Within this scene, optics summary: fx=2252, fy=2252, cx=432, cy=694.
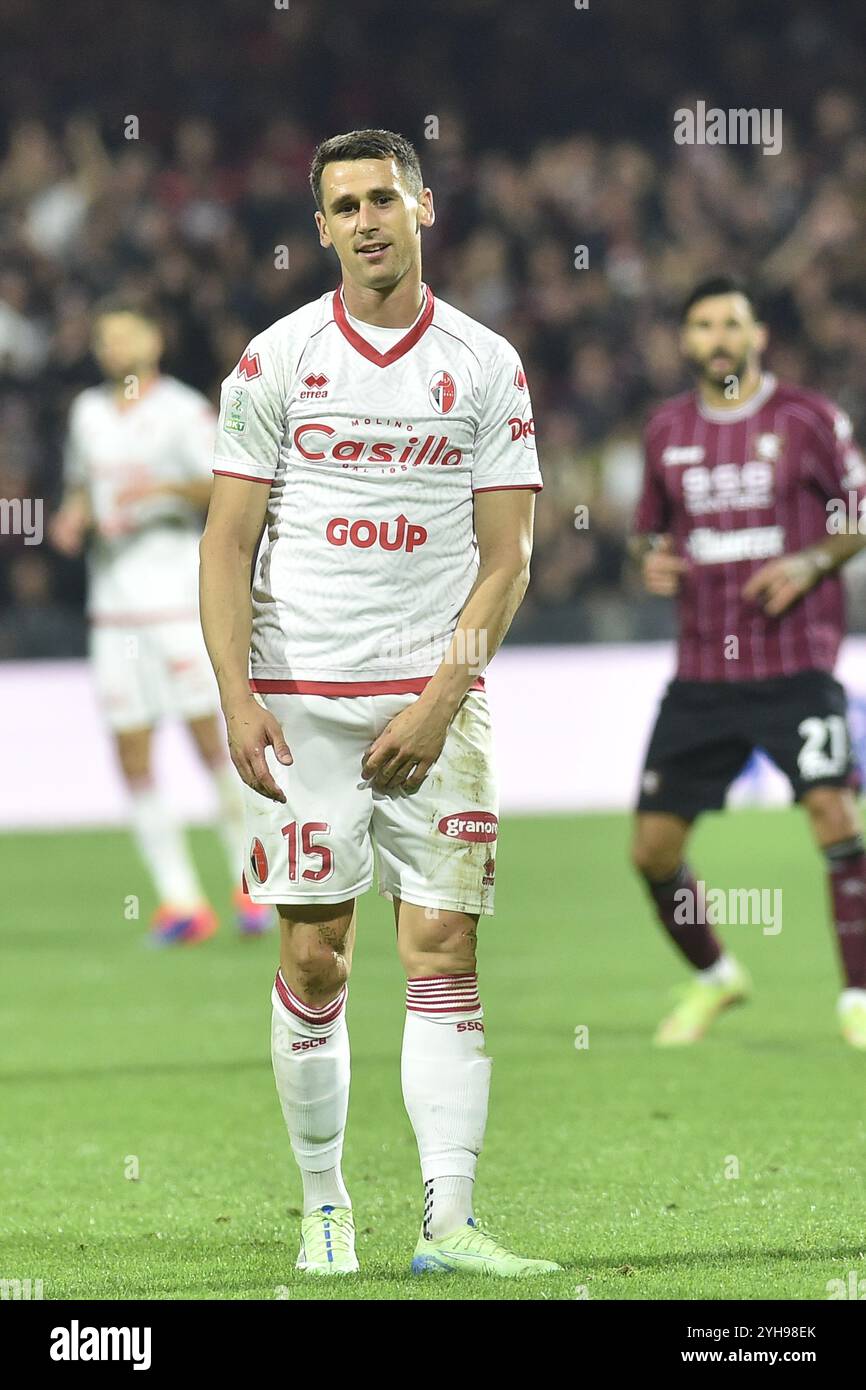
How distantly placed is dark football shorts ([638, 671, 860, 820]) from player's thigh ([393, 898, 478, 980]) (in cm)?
281

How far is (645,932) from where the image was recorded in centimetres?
926

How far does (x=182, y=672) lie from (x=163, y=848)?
0.77 m

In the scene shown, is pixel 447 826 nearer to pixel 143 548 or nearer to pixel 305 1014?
pixel 305 1014

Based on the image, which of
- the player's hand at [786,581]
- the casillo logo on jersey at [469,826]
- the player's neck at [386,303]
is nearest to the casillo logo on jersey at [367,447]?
the player's neck at [386,303]

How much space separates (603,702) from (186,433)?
4.11m

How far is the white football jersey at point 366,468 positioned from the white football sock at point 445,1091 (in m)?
0.60

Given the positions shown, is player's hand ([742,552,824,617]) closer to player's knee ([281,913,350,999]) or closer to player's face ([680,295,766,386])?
player's face ([680,295,766,386])

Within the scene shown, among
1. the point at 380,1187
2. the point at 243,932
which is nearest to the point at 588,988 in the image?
the point at 243,932

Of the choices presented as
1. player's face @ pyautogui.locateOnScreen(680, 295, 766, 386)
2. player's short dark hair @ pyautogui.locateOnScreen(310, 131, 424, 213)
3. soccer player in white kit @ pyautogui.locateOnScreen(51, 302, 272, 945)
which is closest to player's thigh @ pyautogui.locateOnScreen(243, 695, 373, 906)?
player's short dark hair @ pyautogui.locateOnScreen(310, 131, 424, 213)

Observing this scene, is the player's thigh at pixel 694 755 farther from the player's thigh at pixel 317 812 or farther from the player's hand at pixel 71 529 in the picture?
the player's hand at pixel 71 529

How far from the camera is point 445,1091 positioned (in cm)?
418

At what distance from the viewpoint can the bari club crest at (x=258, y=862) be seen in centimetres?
425

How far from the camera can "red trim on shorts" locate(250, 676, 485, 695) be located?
4250 millimetres
